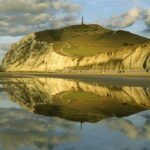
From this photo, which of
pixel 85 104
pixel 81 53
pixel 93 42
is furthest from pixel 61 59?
pixel 85 104

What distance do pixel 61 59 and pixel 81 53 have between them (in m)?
14.3

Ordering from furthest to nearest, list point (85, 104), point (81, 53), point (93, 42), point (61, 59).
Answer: point (93, 42), point (81, 53), point (61, 59), point (85, 104)

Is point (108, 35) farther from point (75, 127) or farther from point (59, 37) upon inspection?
point (75, 127)

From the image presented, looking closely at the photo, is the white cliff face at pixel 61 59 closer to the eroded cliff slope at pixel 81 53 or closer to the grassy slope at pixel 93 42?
the eroded cliff slope at pixel 81 53

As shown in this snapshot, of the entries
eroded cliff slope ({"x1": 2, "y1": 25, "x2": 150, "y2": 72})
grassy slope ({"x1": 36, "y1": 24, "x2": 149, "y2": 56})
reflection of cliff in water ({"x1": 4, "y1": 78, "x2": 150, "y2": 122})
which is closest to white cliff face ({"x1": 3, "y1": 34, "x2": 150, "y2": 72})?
eroded cliff slope ({"x1": 2, "y1": 25, "x2": 150, "y2": 72})

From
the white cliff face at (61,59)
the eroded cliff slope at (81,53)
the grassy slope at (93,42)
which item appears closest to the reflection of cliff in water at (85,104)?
the eroded cliff slope at (81,53)

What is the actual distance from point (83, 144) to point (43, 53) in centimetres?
14217

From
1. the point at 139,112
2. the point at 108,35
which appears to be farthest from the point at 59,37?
A: the point at 139,112

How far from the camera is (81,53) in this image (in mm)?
139625

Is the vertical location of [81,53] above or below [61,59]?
above

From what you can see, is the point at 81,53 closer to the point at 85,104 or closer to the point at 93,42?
the point at 93,42

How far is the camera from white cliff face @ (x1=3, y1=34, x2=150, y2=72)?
74.4m

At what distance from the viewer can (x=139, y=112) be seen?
14.1 metres

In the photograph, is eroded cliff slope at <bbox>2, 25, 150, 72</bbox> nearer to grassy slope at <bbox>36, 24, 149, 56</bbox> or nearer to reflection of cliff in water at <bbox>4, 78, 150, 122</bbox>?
grassy slope at <bbox>36, 24, 149, 56</bbox>
